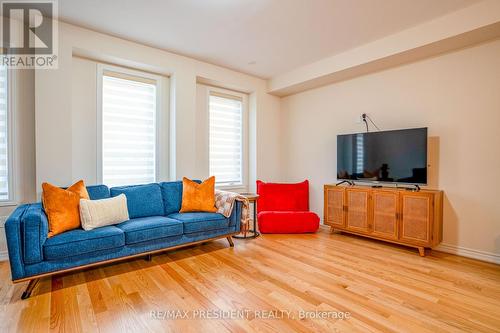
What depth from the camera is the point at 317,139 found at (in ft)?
15.5

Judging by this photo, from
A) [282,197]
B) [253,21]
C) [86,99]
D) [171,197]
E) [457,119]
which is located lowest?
[282,197]

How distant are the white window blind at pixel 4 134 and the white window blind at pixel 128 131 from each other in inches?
38.1

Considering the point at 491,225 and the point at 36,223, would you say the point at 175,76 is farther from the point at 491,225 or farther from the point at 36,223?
the point at 491,225

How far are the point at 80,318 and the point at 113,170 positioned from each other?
2151 millimetres

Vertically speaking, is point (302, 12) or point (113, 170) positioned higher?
point (302, 12)

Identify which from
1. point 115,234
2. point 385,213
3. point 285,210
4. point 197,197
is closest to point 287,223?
point 285,210

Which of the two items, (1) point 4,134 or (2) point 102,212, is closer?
(2) point 102,212

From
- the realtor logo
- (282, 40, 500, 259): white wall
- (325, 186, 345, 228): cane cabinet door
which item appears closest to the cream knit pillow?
the realtor logo

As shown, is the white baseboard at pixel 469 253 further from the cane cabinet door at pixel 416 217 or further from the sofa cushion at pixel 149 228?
the sofa cushion at pixel 149 228

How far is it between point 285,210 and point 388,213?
1649 mm

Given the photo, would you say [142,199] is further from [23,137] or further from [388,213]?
[388,213]

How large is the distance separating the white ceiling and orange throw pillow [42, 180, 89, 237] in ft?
6.40

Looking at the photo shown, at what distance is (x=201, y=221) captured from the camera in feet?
10.3

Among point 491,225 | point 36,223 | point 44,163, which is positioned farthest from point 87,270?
point 491,225
